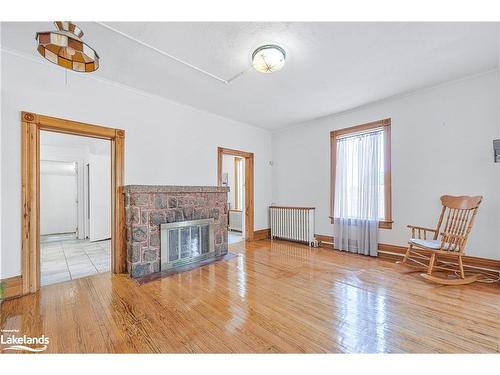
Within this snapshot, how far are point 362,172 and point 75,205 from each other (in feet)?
23.3

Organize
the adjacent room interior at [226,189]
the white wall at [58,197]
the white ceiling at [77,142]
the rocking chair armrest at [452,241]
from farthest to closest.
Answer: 1. the white wall at [58,197]
2. the white ceiling at [77,142]
3. the rocking chair armrest at [452,241]
4. the adjacent room interior at [226,189]

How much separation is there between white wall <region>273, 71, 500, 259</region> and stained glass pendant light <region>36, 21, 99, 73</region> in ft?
12.8

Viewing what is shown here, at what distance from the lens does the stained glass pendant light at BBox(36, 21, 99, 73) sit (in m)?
1.54

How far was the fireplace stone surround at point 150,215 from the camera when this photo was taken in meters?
2.87

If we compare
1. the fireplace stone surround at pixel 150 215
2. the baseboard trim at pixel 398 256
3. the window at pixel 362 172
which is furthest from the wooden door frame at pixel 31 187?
the baseboard trim at pixel 398 256

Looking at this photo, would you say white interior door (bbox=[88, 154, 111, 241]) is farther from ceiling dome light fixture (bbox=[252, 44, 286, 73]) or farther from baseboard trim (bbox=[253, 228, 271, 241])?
ceiling dome light fixture (bbox=[252, 44, 286, 73])

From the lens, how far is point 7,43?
2.16 meters

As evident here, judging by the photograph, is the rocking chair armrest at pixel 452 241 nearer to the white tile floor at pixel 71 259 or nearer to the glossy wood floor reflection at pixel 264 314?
the glossy wood floor reflection at pixel 264 314

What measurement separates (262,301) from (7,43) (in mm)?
3573

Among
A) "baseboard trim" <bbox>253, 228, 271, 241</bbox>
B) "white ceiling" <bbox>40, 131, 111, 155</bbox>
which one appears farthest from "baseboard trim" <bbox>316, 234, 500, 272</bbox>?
"white ceiling" <bbox>40, 131, 111, 155</bbox>

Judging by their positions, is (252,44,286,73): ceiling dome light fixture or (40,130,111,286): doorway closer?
(252,44,286,73): ceiling dome light fixture

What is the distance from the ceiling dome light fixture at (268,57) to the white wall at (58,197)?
611 centimetres

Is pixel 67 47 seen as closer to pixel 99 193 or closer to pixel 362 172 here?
pixel 362 172

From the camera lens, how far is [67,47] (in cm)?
162
